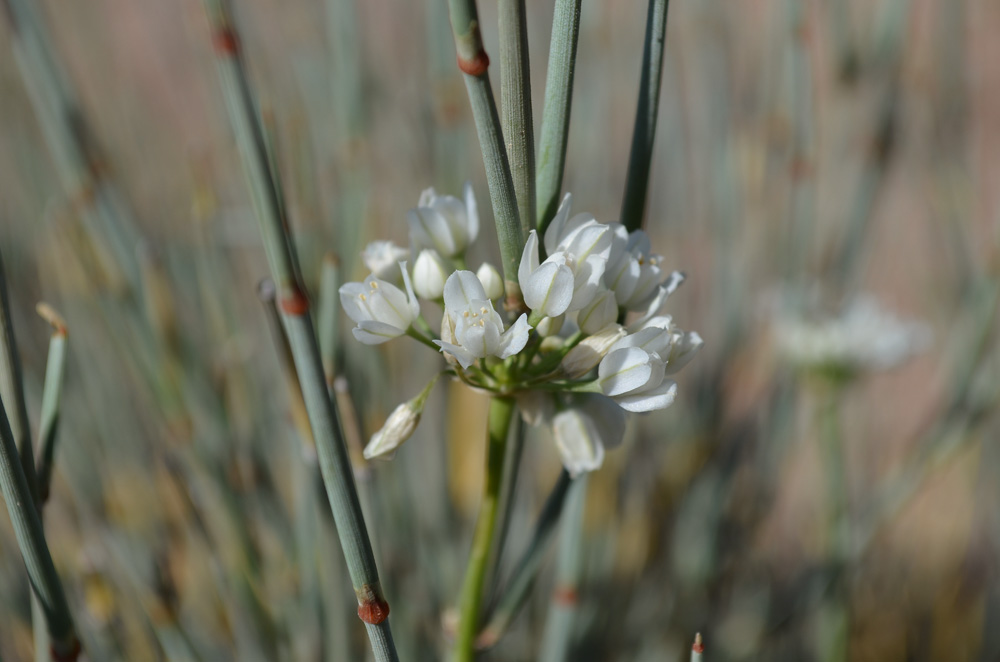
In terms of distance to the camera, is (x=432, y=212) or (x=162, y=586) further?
(x=162, y=586)

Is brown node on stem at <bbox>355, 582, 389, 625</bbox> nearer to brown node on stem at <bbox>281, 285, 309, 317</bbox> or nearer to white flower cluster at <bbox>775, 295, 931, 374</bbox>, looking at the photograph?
brown node on stem at <bbox>281, 285, 309, 317</bbox>

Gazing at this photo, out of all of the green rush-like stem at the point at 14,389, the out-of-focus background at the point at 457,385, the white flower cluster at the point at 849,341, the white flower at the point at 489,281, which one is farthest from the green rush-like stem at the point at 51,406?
the white flower cluster at the point at 849,341

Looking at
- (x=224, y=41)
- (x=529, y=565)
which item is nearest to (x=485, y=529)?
(x=529, y=565)

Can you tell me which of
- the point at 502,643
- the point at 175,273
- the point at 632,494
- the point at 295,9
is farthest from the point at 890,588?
the point at 295,9

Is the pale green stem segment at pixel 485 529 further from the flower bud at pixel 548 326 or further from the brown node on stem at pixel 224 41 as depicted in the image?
the brown node on stem at pixel 224 41

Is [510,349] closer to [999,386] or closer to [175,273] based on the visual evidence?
[999,386]

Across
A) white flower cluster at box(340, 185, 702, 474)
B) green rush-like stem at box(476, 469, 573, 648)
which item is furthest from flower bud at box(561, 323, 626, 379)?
green rush-like stem at box(476, 469, 573, 648)

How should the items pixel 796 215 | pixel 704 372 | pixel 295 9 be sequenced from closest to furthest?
pixel 796 215
pixel 704 372
pixel 295 9
